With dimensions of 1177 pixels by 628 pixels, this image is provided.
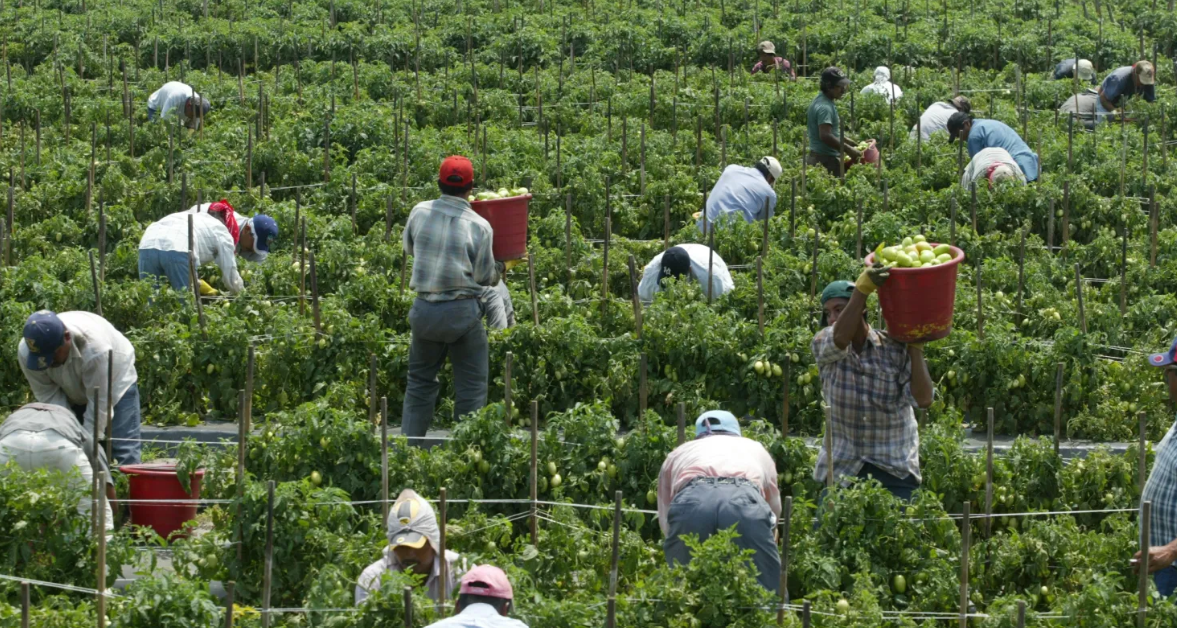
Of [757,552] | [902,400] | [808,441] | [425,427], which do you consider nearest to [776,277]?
[808,441]

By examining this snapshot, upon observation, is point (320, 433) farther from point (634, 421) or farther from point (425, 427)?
point (634, 421)

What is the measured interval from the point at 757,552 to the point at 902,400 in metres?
1.13

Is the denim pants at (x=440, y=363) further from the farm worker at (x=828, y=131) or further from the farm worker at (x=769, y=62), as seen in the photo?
the farm worker at (x=769, y=62)

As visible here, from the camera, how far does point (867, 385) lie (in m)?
8.06

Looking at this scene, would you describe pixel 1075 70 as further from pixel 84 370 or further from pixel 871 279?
pixel 84 370

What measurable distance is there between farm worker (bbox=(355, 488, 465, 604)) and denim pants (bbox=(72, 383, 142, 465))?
86.3 inches

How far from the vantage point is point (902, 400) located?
8.10 meters

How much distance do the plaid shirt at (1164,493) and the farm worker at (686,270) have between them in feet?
14.7

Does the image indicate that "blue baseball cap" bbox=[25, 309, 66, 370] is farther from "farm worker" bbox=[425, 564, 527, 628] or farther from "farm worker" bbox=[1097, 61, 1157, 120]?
"farm worker" bbox=[1097, 61, 1157, 120]

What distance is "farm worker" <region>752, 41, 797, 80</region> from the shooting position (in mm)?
19281

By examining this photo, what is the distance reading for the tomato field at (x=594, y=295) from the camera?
8.21 m

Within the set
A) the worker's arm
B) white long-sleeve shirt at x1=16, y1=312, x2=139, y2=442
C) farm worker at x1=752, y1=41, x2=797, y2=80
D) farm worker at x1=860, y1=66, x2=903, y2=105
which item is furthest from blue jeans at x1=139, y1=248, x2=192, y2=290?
farm worker at x1=752, y1=41, x2=797, y2=80

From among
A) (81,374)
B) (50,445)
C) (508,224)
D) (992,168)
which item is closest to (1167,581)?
(508,224)

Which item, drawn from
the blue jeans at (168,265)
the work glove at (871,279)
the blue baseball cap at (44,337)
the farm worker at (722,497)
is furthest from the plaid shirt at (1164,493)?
the blue jeans at (168,265)
